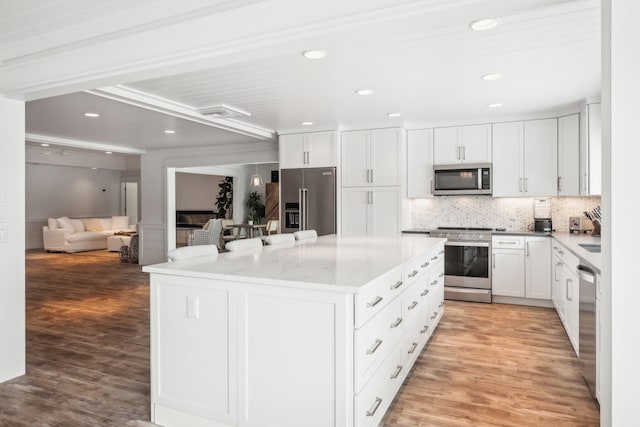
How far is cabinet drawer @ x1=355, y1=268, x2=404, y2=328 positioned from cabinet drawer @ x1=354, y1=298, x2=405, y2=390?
4 centimetres

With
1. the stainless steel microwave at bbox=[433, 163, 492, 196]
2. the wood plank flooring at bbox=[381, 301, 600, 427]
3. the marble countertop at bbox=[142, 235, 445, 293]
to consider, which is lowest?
the wood plank flooring at bbox=[381, 301, 600, 427]

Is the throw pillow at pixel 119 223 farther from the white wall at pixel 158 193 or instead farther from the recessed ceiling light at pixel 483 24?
the recessed ceiling light at pixel 483 24

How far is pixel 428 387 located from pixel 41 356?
121 inches

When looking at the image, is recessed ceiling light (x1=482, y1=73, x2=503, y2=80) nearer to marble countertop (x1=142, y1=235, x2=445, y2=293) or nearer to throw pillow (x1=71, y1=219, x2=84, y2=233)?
marble countertop (x1=142, y1=235, x2=445, y2=293)

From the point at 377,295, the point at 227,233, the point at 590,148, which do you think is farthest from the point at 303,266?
the point at 227,233

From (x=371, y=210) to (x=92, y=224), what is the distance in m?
9.15

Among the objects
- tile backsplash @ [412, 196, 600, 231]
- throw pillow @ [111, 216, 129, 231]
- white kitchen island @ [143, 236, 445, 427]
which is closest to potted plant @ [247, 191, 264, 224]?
throw pillow @ [111, 216, 129, 231]

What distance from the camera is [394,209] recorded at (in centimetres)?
584

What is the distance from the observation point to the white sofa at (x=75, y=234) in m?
10.8

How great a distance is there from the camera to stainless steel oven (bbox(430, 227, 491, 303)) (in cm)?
536

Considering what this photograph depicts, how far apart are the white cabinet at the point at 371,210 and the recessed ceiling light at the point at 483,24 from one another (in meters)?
3.21

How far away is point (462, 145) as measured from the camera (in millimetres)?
5691

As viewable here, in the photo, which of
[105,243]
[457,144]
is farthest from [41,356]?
[105,243]
